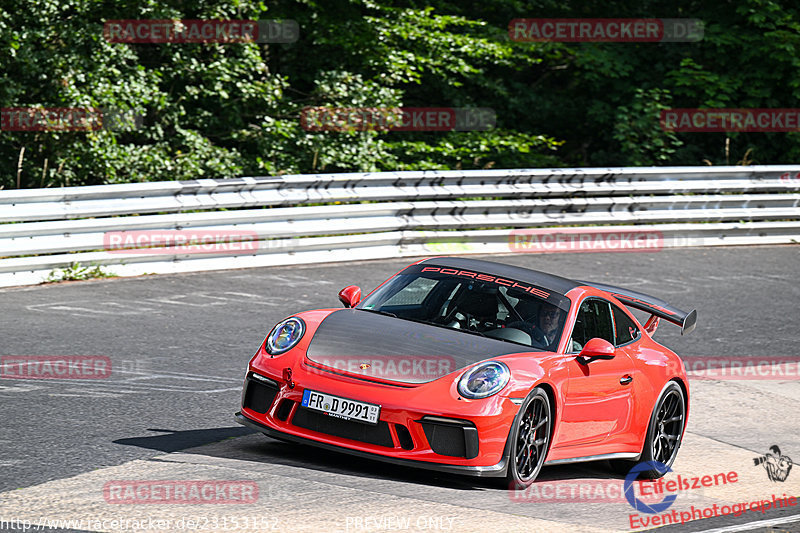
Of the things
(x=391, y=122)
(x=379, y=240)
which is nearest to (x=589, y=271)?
(x=379, y=240)

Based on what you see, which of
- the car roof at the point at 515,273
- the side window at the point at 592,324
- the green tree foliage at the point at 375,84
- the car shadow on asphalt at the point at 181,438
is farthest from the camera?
the green tree foliage at the point at 375,84

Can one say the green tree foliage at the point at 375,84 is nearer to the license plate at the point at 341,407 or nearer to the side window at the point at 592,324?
the side window at the point at 592,324

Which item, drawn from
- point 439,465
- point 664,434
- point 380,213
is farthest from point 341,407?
point 380,213

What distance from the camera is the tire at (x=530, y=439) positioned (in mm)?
6621

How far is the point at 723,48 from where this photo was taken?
79.7 feet

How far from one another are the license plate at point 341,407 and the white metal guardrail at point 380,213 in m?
6.74

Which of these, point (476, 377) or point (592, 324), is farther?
point (592, 324)

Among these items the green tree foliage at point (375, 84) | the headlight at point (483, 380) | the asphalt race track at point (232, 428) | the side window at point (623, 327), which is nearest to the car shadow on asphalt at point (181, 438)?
the asphalt race track at point (232, 428)

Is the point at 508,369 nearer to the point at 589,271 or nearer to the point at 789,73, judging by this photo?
the point at 589,271

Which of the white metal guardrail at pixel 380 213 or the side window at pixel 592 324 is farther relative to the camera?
the white metal guardrail at pixel 380 213

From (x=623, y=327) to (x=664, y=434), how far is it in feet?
2.50

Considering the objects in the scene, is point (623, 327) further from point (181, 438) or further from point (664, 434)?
point (181, 438)

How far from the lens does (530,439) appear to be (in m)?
6.80

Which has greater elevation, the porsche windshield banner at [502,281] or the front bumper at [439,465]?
the porsche windshield banner at [502,281]
